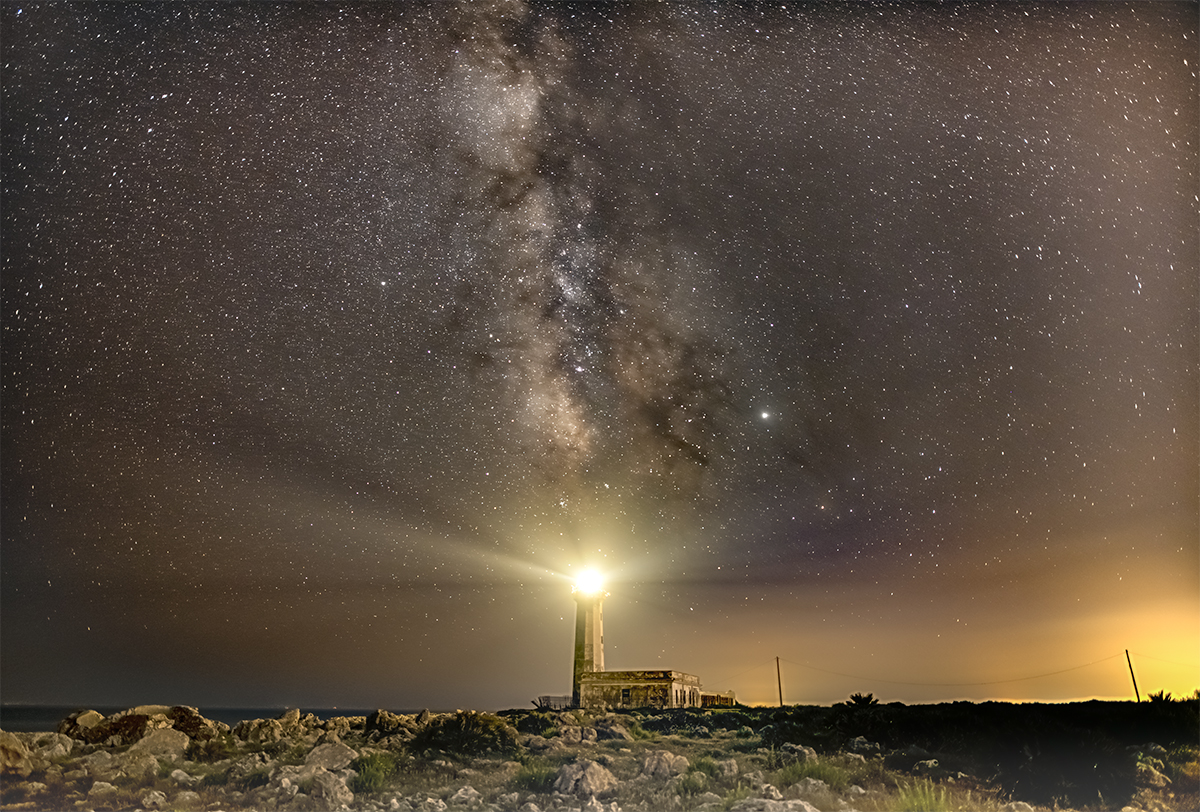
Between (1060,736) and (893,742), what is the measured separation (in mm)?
2740

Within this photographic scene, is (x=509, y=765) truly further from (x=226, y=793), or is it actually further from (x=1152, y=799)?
(x=1152, y=799)

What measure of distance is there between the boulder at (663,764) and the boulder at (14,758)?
1173cm

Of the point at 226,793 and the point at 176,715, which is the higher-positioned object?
the point at 176,715

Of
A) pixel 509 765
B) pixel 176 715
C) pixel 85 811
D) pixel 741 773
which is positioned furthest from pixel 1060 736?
pixel 176 715

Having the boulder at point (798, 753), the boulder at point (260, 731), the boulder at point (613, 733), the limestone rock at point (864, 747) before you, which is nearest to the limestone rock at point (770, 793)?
the boulder at point (798, 753)

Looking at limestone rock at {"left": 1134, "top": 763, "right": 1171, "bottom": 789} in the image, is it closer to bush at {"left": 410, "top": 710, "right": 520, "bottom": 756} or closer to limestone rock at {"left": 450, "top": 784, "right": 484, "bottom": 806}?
limestone rock at {"left": 450, "top": 784, "right": 484, "bottom": 806}

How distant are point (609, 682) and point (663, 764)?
25.8 meters

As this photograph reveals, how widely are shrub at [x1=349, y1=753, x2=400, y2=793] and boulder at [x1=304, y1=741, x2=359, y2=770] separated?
0.67ft

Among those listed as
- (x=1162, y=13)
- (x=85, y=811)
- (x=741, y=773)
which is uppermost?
(x=1162, y=13)

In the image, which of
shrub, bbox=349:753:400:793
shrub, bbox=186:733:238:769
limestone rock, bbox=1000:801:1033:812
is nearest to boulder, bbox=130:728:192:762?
shrub, bbox=186:733:238:769

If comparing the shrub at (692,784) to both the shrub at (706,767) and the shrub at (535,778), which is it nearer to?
the shrub at (706,767)

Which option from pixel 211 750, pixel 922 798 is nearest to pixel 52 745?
pixel 211 750

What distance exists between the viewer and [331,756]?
49.4 ft

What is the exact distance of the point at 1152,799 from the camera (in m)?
Result: 11.1
